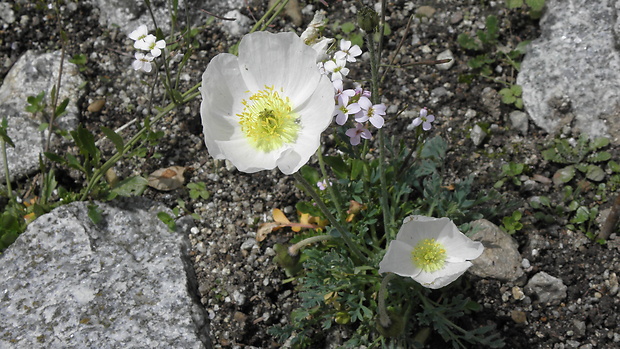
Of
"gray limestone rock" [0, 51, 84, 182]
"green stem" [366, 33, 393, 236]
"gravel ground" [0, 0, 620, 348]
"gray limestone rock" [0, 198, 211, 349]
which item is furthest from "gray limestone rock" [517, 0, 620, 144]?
"gray limestone rock" [0, 51, 84, 182]

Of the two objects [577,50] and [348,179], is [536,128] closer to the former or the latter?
[577,50]

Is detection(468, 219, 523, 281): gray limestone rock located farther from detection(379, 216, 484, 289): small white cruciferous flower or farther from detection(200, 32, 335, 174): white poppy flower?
detection(200, 32, 335, 174): white poppy flower

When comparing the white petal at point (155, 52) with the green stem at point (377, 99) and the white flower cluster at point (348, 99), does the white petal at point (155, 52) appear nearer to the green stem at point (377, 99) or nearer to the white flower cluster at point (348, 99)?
the white flower cluster at point (348, 99)

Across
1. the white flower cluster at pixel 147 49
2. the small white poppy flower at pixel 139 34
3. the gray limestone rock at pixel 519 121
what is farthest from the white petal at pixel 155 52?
the gray limestone rock at pixel 519 121

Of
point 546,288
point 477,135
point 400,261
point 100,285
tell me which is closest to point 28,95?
point 100,285

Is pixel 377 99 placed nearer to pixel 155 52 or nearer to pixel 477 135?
pixel 155 52

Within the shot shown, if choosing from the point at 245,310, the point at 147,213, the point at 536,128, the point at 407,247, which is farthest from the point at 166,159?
the point at 536,128
